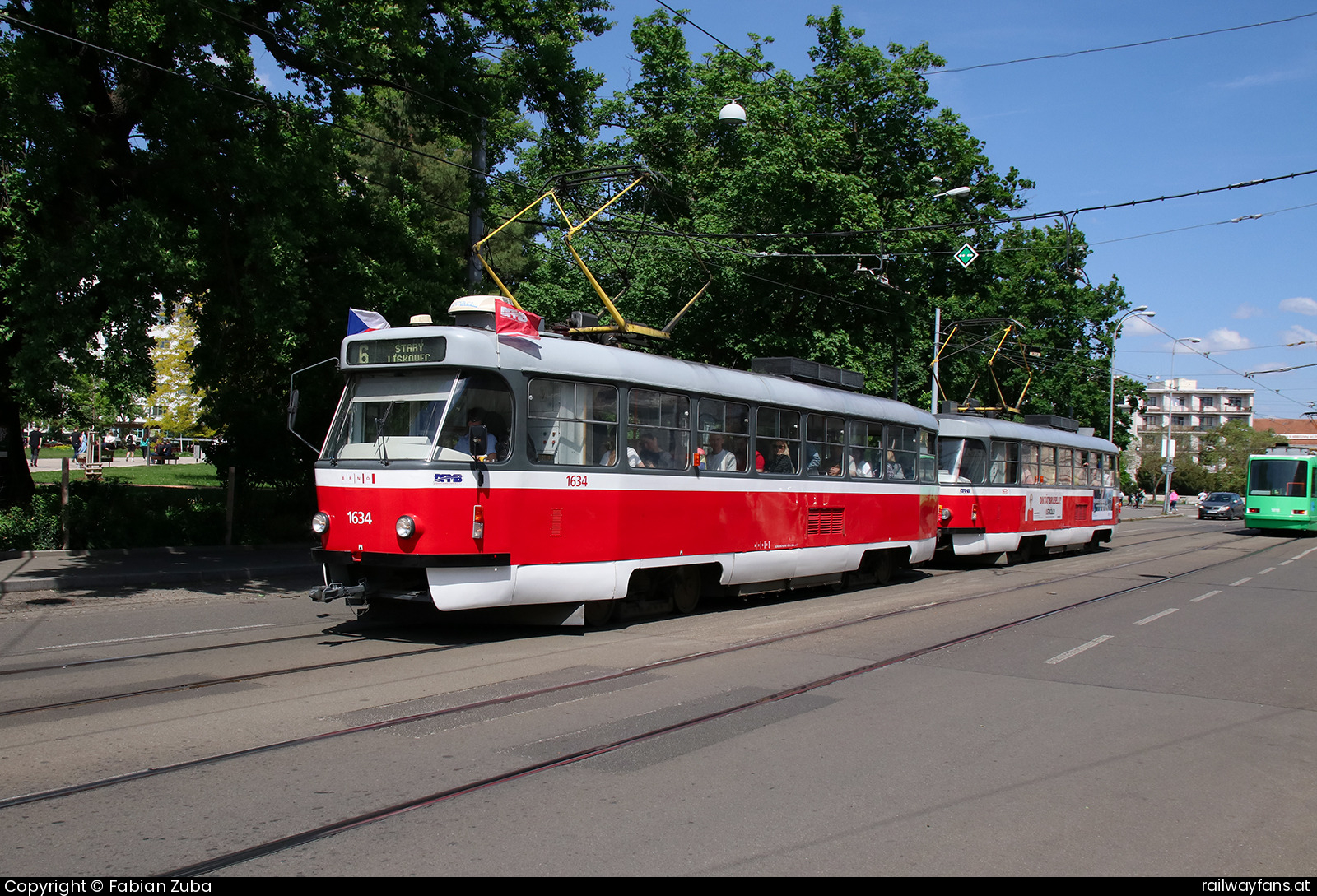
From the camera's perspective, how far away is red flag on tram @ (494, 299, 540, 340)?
32.8 feet

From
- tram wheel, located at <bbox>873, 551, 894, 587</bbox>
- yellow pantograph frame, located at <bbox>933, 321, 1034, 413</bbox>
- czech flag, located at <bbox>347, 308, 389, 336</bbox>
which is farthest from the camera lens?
yellow pantograph frame, located at <bbox>933, 321, 1034, 413</bbox>

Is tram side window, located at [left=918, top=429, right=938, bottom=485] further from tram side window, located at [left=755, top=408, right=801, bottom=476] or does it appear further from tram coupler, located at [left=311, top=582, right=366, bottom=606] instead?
tram coupler, located at [left=311, top=582, right=366, bottom=606]

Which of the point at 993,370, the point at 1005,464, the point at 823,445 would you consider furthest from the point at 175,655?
the point at 993,370

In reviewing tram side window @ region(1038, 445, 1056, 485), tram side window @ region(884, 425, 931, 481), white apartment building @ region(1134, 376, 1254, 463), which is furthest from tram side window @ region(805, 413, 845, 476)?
white apartment building @ region(1134, 376, 1254, 463)

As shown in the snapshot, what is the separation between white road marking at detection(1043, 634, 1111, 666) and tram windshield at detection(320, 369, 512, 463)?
5.71 m

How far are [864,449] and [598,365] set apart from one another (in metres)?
6.67

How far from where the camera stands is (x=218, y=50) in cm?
1384

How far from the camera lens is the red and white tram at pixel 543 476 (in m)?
9.47

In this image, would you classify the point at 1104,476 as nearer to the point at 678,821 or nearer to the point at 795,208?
the point at 795,208

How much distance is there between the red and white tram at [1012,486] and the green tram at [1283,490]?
48.8ft

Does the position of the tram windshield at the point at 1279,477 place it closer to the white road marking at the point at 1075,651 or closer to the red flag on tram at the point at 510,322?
the white road marking at the point at 1075,651

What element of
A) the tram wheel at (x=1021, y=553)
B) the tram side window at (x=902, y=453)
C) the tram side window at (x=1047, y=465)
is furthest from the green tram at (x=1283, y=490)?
the tram side window at (x=902, y=453)

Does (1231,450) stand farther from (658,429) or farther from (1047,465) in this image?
(658,429)

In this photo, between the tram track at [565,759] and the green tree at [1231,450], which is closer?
the tram track at [565,759]
